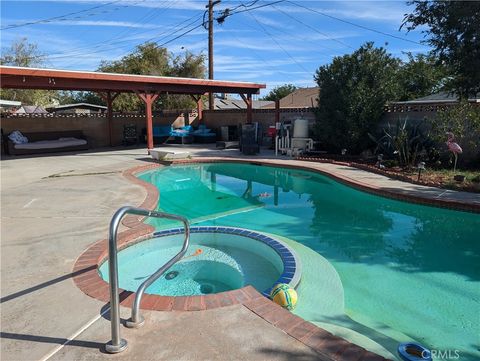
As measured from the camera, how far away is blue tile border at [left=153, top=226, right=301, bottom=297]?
428 cm

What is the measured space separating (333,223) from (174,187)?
16.1 feet

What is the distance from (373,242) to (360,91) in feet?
25.6

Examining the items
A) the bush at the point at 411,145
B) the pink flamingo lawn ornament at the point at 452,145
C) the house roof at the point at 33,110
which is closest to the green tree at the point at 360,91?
the bush at the point at 411,145

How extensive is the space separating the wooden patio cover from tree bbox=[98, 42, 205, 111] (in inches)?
456

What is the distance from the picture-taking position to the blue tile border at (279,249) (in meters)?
4.28

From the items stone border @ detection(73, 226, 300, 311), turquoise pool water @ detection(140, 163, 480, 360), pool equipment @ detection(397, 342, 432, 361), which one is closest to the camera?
pool equipment @ detection(397, 342, 432, 361)

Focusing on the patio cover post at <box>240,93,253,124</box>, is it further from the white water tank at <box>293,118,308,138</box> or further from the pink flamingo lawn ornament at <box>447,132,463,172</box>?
the pink flamingo lawn ornament at <box>447,132,463,172</box>

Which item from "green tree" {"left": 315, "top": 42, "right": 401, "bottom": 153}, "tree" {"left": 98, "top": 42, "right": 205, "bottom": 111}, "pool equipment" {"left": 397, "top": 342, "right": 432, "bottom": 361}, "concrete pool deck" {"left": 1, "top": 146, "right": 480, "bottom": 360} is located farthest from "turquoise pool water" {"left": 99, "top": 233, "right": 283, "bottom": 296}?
"tree" {"left": 98, "top": 42, "right": 205, "bottom": 111}

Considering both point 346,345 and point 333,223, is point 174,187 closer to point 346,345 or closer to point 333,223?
point 333,223

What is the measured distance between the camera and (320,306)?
395cm

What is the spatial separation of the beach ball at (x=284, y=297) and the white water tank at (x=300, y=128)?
37.5ft

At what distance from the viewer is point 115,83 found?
14125 millimetres

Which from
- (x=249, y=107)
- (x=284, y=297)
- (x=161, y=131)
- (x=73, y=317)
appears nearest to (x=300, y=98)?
(x=249, y=107)

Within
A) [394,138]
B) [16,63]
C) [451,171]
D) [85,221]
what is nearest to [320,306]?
[85,221]
